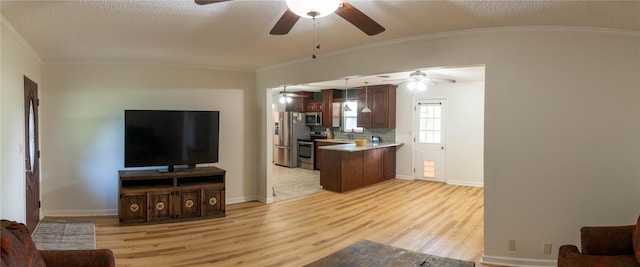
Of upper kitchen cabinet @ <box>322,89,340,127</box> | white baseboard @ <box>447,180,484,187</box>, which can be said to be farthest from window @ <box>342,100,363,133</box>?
white baseboard @ <box>447,180,484,187</box>

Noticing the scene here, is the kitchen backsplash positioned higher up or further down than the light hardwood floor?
higher up

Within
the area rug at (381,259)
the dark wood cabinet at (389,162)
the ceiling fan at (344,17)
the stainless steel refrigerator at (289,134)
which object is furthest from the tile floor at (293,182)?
the ceiling fan at (344,17)


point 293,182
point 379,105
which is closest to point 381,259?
point 293,182

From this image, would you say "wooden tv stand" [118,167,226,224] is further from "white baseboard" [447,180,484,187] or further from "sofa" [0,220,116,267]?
"white baseboard" [447,180,484,187]

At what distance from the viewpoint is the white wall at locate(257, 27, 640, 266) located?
2910mm

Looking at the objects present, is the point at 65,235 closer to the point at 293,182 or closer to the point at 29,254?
the point at 29,254

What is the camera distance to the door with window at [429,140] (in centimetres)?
750

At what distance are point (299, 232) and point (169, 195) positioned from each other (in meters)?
1.92

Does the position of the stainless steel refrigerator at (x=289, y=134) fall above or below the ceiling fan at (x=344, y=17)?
below

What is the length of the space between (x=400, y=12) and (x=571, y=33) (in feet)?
5.36

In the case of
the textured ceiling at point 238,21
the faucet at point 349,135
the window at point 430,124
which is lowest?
the faucet at point 349,135

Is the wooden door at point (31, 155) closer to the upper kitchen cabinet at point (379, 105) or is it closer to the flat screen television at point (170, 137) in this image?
the flat screen television at point (170, 137)

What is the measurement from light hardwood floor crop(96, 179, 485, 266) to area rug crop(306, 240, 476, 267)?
1186mm

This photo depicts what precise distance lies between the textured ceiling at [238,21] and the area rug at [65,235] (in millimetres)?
2220
